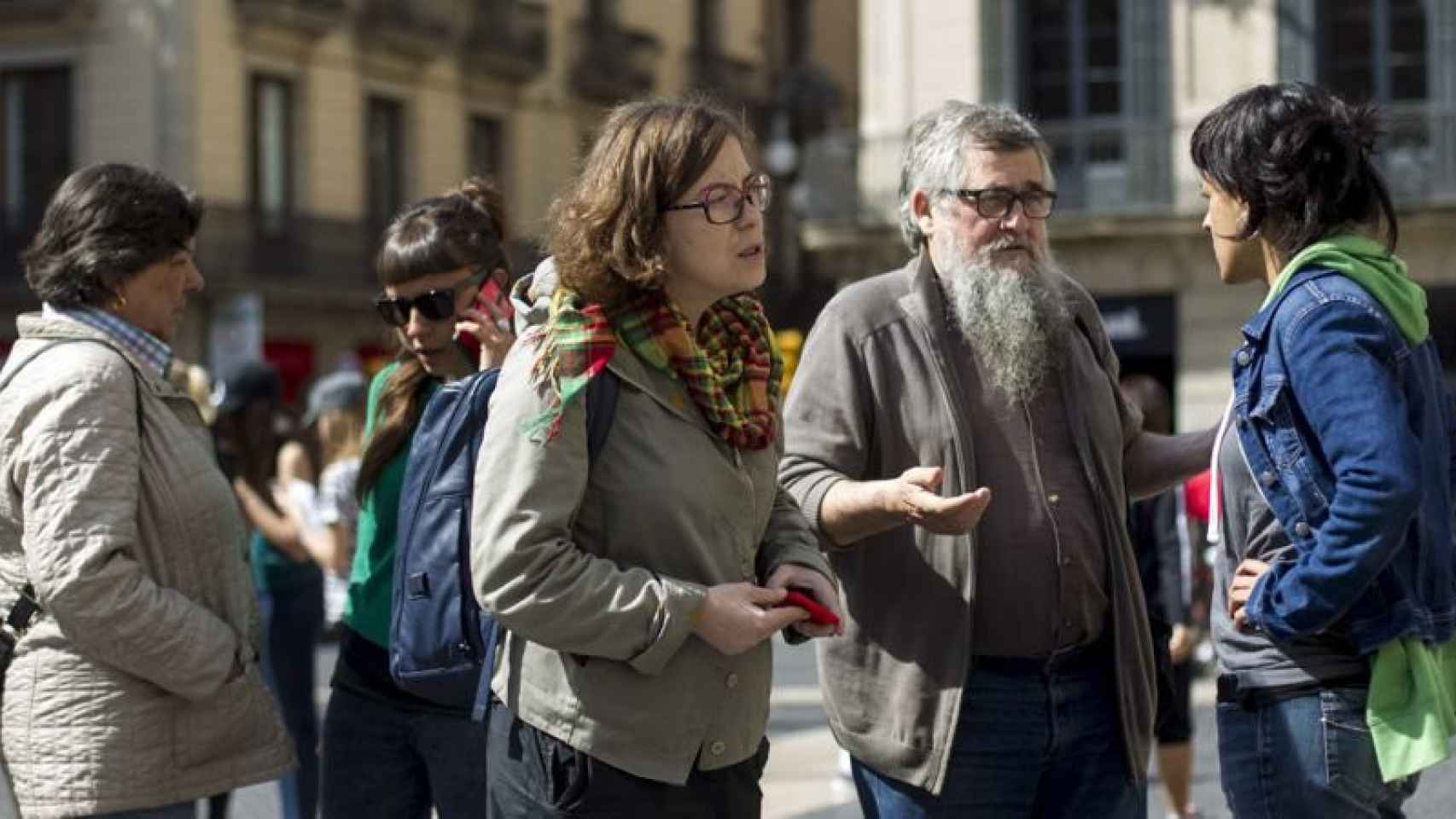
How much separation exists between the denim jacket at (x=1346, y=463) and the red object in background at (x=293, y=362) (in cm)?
2992

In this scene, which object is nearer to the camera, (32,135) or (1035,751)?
(1035,751)

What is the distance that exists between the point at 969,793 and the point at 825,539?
0.54 metres

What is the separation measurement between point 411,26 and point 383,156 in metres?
2.13

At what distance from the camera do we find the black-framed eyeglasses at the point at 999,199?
4375mm

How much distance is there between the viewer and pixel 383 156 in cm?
3559

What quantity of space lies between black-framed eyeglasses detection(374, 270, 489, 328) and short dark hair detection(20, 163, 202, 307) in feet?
2.21

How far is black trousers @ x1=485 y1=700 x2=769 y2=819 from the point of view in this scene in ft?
11.1

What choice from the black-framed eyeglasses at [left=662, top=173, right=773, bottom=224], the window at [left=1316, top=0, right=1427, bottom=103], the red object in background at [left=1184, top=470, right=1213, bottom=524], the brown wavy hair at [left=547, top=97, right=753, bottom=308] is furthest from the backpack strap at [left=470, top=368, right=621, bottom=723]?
the window at [left=1316, top=0, right=1427, bottom=103]

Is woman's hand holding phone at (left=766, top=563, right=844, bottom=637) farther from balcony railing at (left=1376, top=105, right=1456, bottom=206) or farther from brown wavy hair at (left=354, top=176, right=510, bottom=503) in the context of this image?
balcony railing at (left=1376, top=105, right=1456, bottom=206)

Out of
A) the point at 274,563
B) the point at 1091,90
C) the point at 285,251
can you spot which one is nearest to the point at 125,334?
the point at 274,563

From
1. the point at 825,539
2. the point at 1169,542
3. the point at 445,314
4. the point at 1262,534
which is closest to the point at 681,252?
the point at 825,539

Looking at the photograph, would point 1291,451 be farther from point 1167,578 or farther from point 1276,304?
point 1167,578

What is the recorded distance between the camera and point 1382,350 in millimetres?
3645

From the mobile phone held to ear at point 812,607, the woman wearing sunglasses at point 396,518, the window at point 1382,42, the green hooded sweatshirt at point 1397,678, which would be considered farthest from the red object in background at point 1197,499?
the window at point 1382,42
